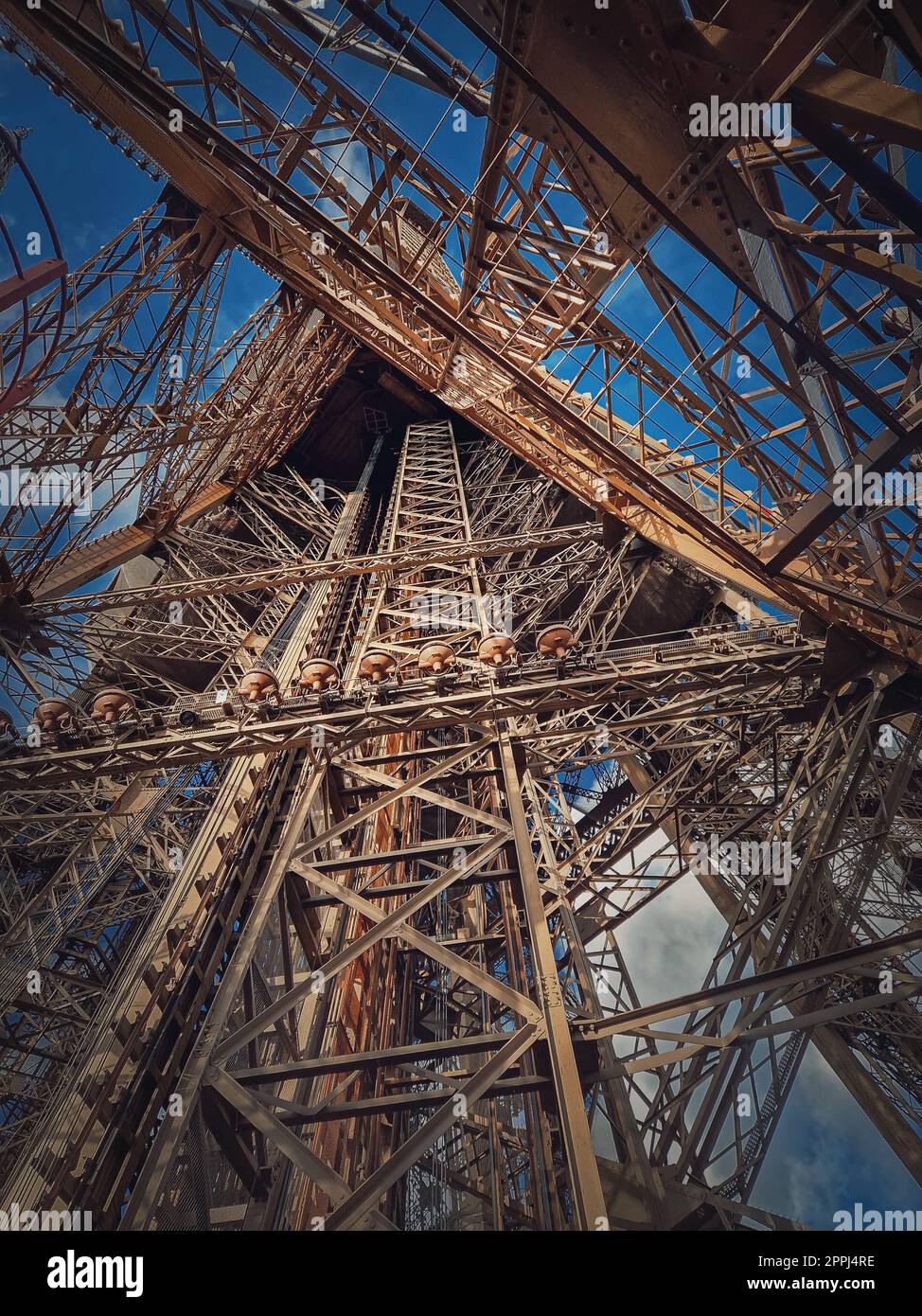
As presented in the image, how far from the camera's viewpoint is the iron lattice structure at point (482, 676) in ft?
20.3

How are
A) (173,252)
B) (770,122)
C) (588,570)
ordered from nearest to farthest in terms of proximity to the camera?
1. (770,122)
2. (173,252)
3. (588,570)

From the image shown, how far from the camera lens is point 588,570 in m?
16.9

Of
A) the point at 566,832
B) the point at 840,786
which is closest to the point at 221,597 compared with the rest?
the point at 566,832

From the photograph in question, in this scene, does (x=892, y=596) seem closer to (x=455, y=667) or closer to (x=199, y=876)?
(x=455, y=667)

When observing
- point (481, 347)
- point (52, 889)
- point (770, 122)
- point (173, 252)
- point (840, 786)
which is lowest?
point (840, 786)

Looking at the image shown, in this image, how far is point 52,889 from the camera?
39.4 ft

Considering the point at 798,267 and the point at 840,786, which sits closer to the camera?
the point at 798,267

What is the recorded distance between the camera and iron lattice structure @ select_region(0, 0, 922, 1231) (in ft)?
20.3

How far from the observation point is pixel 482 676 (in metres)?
9.53

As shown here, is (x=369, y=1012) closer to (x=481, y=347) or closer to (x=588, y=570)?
(x=481, y=347)

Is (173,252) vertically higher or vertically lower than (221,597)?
higher

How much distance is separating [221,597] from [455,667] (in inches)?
410

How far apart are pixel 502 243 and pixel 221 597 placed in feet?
39.6
